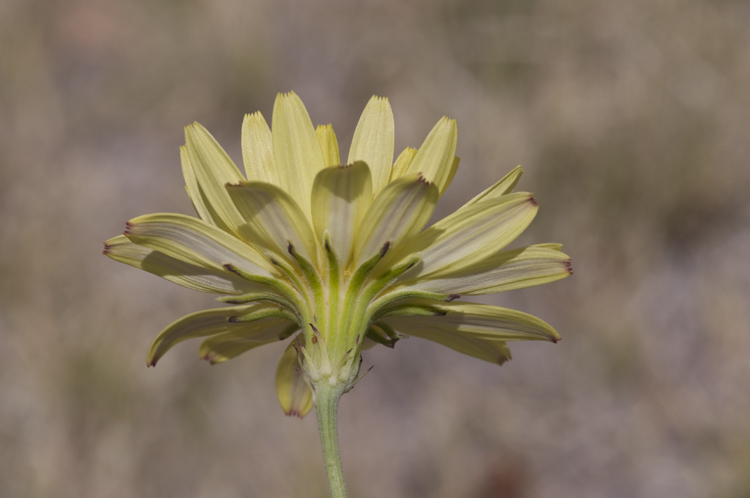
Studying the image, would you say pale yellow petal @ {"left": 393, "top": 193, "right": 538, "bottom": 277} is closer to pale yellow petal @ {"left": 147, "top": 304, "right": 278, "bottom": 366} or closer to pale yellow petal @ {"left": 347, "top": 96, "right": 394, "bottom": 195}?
pale yellow petal @ {"left": 347, "top": 96, "right": 394, "bottom": 195}

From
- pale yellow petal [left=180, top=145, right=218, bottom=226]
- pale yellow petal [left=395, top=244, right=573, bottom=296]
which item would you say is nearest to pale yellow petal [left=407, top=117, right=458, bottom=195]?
pale yellow petal [left=395, top=244, right=573, bottom=296]

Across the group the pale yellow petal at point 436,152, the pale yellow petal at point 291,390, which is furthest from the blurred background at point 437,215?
the pale yellow petal at point 436,152

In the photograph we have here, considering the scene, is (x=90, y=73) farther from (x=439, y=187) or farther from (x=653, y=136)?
(x=439, y=187)

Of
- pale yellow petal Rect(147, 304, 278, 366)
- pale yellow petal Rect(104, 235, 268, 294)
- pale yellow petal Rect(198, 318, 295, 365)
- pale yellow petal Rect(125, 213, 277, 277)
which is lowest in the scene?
pale yellow petal Rect(198, 318, 295, 365)

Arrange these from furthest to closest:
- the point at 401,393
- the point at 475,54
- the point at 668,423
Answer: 1. the point at 475,54
2. the point at 401,393
3. the point at 668,423

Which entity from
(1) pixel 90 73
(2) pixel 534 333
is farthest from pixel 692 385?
(1) pixel 90 73

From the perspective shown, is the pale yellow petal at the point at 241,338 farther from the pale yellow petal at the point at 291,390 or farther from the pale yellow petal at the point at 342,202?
the pale yellow petal at the point at 342,202

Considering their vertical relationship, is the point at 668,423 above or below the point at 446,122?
below
